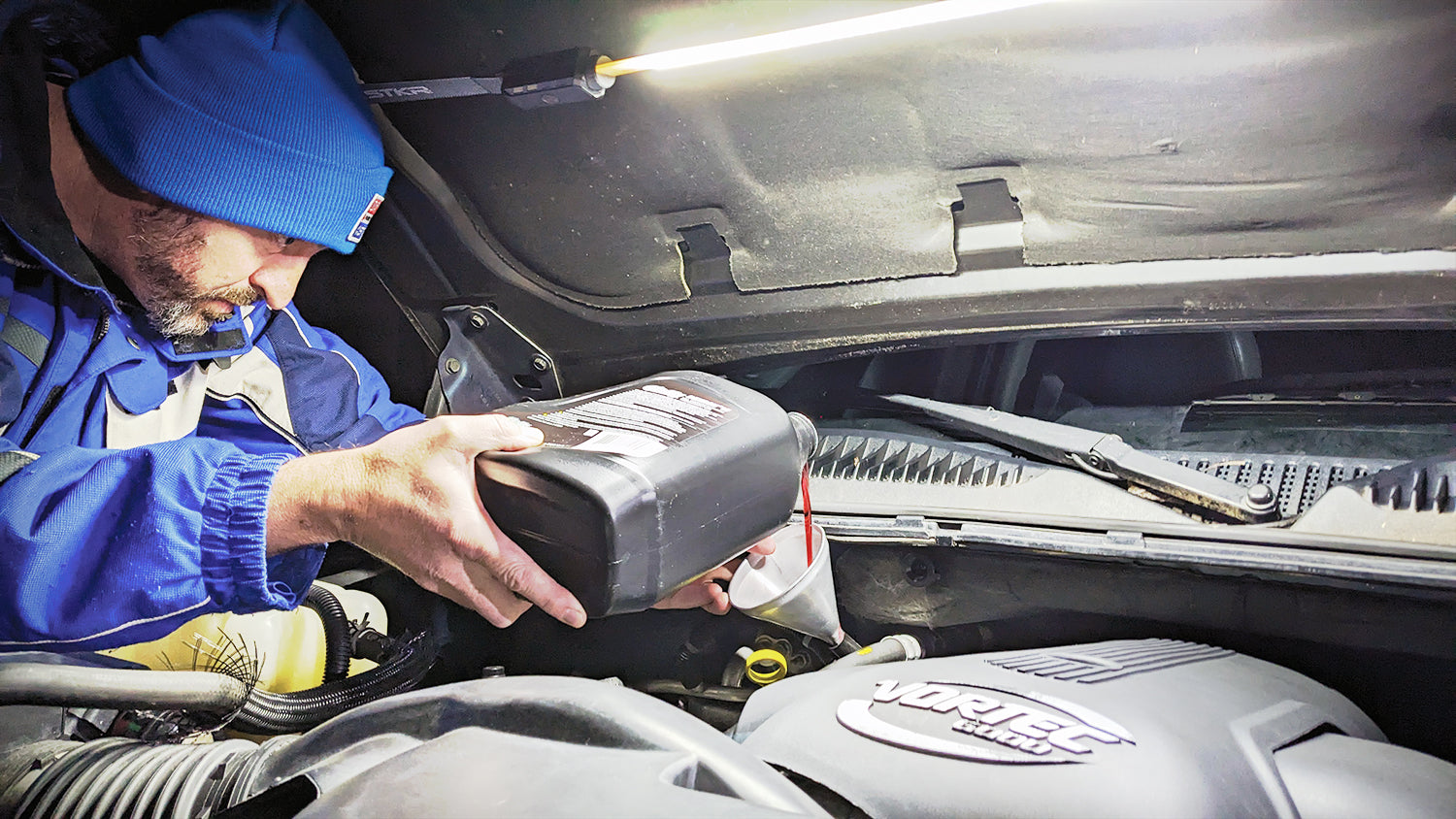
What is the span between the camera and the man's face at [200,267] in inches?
48.7

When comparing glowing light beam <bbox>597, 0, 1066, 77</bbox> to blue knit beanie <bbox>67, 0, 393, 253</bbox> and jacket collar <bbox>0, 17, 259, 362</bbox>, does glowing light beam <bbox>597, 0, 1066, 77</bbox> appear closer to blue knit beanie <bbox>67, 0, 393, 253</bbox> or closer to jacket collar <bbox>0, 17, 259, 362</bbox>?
blue knit beanie <bbox>67, 0, 393, 253</bbox>

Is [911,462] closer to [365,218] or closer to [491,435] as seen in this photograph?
[491,435]

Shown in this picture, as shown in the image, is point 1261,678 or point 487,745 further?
point 1261,678

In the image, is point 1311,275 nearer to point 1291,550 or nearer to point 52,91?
point 1291,550

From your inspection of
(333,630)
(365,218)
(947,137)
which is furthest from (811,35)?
(333,630)

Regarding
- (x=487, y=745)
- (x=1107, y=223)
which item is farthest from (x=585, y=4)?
(x=487, y=745)

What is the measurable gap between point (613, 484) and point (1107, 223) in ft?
2.12

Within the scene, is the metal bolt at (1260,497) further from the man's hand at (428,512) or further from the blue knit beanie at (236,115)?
the blue knit beanie at (236,115)

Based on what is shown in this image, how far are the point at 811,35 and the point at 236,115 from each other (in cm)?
76

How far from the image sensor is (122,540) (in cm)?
94

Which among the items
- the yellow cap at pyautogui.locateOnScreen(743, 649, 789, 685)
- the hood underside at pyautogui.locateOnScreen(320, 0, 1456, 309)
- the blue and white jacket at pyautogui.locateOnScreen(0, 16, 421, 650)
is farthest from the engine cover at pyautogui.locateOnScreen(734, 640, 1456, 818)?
the blue and white jacket at pyautogui.locateOnScreen(0, 16, 421, 650)

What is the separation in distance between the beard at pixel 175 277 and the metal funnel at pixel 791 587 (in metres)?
0.82

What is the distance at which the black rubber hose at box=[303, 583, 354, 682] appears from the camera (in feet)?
4.89

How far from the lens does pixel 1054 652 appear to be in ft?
3.22
